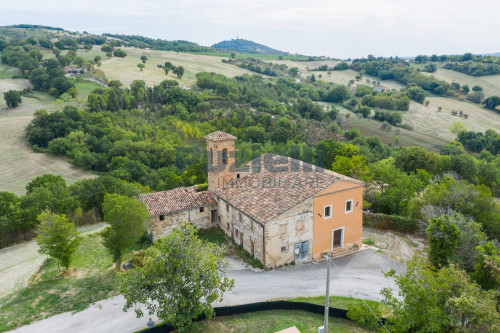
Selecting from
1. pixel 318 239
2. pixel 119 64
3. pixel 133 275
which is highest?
pixel 119 64

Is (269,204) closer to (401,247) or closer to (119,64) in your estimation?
(401,247)

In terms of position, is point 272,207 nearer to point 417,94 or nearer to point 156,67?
point 156,67

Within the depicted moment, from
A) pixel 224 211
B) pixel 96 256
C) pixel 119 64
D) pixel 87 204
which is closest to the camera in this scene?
pixel 96 256

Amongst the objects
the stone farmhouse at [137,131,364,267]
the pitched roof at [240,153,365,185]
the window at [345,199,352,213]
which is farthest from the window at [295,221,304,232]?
the pitched roof at [240,153,365,185]

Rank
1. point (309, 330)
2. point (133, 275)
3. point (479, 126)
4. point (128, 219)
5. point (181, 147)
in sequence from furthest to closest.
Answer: point (479, 126) → point (181, 147) → point (128, 219) → point (309, 330) → point (133, 275)

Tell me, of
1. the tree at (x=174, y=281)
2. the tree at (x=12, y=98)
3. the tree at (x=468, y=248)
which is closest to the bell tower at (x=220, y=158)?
the tree at (x=174, y=281)

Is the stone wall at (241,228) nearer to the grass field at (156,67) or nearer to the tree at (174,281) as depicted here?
the tree at (174,281)

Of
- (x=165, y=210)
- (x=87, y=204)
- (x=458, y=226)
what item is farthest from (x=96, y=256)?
(x=458, y=226)
